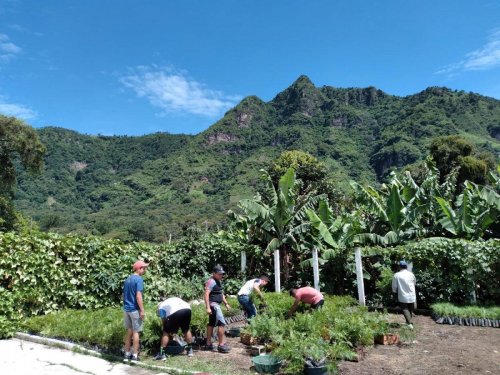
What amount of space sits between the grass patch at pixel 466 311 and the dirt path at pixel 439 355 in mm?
489

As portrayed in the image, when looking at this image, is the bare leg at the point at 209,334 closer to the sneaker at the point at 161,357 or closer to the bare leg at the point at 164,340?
the bare leg at the point at 164,340

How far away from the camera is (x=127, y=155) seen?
16675cm

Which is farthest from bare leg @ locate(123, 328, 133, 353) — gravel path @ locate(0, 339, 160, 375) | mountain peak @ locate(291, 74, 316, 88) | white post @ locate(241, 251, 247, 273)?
mountain peak @ locate(291, 74, 316, 88)

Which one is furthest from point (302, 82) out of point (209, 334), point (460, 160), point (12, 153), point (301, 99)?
point (209, 334)

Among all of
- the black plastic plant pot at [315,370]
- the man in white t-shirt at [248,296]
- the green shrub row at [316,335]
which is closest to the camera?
the black plastic plant pot at [315,370]

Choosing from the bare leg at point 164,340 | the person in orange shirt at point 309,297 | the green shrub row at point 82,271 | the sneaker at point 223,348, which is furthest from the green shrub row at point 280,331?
the green shrub row at point 82,271

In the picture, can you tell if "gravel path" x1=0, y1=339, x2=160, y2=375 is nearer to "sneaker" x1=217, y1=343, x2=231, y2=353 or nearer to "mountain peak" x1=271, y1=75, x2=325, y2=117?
"sneaker" x1=217, y1=343, x2=231, y2=353

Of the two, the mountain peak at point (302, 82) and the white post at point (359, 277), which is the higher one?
the mountain peak at point (302, 82)

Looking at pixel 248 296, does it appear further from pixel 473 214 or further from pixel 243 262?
pixel 473 214

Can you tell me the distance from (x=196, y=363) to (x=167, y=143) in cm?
16541

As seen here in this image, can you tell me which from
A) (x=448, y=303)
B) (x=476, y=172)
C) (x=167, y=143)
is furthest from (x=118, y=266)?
(x=167, y=143)

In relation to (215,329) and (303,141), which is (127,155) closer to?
(303,141)

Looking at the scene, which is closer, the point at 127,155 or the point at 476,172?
the point at 476,172

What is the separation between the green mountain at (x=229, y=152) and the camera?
308 ft
